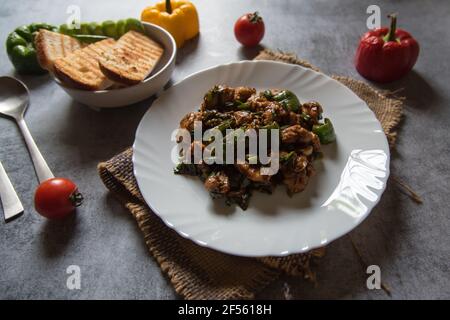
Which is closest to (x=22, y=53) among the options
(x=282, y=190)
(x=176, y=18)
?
(x=176, y=18)

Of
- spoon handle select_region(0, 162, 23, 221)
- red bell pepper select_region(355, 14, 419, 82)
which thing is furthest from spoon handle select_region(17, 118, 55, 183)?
red bell pepper select_region(355, 14, 419, 82)

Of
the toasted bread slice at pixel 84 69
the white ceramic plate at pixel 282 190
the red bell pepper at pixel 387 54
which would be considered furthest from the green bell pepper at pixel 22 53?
the red bell pepper at pixel 387 54

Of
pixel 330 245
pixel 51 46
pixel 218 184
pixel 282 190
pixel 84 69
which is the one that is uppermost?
pixel 51 46

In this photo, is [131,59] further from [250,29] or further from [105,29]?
[250,29]

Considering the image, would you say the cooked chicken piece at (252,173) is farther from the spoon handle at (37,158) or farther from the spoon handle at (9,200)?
the spoon handle at (9,200)

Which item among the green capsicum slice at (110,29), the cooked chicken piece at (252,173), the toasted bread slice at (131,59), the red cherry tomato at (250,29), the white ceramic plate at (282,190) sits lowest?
the white ceramic plate at (282,190)
